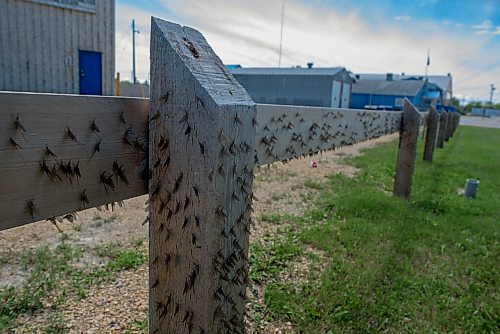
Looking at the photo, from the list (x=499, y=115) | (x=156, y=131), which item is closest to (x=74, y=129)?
(x=156, y=131)

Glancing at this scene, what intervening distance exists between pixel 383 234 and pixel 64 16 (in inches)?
334

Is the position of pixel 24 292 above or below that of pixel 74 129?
below

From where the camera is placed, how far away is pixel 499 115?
69125mm

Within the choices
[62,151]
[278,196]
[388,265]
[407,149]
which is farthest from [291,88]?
[62,151]

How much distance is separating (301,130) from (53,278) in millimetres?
1831

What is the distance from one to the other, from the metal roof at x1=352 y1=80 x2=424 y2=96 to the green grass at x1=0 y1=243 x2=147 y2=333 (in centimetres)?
4232

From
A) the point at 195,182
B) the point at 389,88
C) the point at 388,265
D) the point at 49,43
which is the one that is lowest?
the point at 388,265

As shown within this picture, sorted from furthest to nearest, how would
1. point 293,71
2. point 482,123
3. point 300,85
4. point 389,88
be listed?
point 389,88 < point 482,123 < point 293,71 < point 300,85

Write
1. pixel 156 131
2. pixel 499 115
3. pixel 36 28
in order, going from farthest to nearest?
pixel 499 115 → pixel 36 28 → pixel 156 131

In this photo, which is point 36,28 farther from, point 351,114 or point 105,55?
point 351,114

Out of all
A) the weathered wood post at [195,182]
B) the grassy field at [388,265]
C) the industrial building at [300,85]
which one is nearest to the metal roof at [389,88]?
the industrial building at [300,85]

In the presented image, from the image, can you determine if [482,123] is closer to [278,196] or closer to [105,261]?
[278,196]

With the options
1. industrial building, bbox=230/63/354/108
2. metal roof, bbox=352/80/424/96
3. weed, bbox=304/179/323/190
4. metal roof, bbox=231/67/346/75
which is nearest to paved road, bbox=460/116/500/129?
metal roof, bbox=352/80/424/96

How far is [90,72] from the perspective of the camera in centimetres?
948
